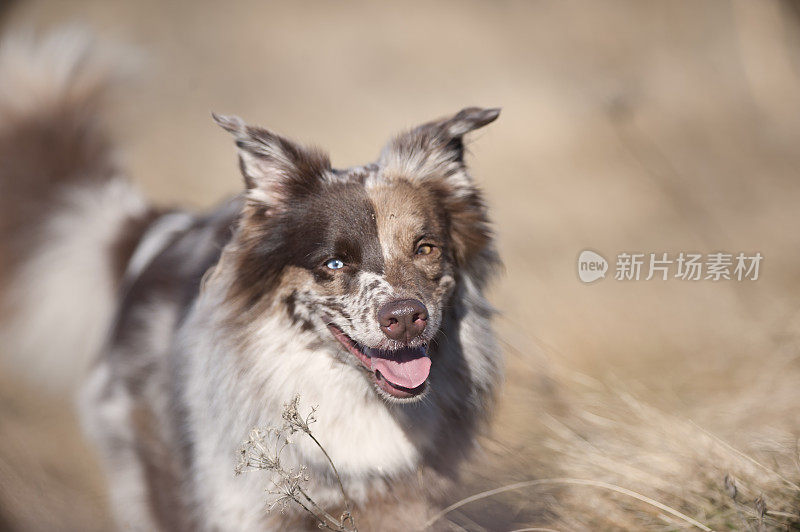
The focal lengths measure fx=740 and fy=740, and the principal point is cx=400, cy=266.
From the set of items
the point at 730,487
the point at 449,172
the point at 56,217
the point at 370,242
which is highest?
the point at 449,172

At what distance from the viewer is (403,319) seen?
254 centimetres

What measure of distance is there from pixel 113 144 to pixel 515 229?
14.4 feet

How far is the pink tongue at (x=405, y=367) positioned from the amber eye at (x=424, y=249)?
1.25ft

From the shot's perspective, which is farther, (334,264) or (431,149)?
(431,149)

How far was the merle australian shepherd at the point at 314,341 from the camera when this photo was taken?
279 cm

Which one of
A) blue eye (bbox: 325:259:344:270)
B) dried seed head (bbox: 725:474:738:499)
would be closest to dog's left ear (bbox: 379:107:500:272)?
blue eye (bbox: 325:259:344:270)

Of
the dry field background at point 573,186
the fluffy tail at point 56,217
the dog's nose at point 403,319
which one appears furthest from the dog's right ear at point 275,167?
the fluffy tail at point 56,217

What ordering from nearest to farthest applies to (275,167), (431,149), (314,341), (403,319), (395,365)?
(403,319)
(395,365)
(314,341)
(275,167)
(431,149)

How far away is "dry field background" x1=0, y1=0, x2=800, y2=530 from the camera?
3.44m

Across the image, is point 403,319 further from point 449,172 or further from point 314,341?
point 449,172

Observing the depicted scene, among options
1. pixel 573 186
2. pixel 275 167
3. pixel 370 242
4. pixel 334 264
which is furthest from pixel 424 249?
pixel 573 186

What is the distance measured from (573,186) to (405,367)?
6.43 metres

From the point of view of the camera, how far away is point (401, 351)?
2760 millimetres

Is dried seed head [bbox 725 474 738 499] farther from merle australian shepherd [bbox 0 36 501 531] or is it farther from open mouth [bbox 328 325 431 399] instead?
open mouth [bbox 328 325 431 399]
